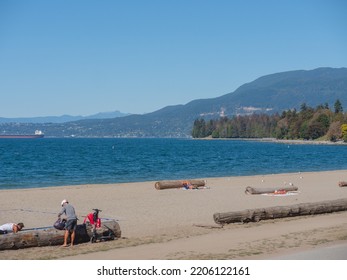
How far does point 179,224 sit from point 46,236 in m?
5.78

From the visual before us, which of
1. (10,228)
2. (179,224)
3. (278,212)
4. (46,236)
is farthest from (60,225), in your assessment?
(278,212)

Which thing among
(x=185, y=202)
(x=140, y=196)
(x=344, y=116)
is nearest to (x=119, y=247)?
(x=185, y=202)

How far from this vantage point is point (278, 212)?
792 inches

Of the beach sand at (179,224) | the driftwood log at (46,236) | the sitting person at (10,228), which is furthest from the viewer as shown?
the sitting person at (10,228)

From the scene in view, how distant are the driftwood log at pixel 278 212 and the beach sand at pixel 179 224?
0.28 meters

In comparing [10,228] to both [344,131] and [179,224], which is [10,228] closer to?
[179,224]

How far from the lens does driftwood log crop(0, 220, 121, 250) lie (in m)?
15.0

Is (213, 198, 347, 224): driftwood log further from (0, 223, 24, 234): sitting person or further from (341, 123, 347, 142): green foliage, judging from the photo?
(341, 123, 347, 142): green foliage

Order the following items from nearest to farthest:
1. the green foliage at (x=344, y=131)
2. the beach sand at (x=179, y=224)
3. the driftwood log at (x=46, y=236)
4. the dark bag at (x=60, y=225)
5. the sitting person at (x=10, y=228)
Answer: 1. the beach sand at (x=179, y=224)
2. the driftwood log at (x=46, y=236)
3. the dark bag at (x=60, y=225)
4. the sitting person at (x=10, y=228)
5. the green foliage at (x=344, y=131)

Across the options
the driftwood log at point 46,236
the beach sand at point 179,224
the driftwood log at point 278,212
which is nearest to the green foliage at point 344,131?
the beach sand at point 179,224

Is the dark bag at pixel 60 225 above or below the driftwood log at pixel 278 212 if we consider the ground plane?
above

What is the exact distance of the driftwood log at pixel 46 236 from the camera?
1503 cm

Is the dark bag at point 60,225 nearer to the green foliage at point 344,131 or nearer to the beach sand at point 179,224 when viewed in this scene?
the beach sand at point 179,224

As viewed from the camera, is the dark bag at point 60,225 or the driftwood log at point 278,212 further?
the driftwood log at point 278,212
